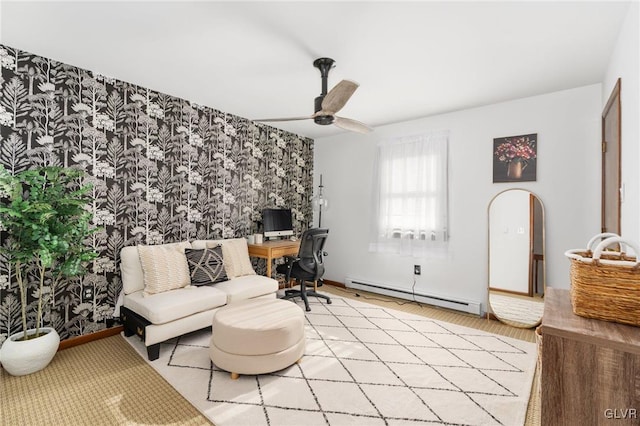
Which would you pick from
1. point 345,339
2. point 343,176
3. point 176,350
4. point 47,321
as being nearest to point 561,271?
point 345,339

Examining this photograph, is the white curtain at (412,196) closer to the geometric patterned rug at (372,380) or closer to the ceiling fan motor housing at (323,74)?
the geometric patterned rug at (372,380)

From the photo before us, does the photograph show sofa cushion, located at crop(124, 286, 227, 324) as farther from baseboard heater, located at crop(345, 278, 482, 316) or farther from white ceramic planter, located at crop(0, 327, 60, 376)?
baseboard heater, located at crop(345, 278, 482, 316)

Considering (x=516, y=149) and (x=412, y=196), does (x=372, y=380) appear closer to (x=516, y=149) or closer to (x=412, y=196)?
(x=412, y=196)

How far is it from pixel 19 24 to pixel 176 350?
2772 millimetres

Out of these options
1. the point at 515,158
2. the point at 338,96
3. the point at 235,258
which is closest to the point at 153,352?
the point at 235,258

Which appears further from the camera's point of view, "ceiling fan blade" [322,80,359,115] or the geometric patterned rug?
"ceiling fan blade" [322,80,359,115]

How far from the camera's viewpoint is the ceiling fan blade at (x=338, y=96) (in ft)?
7.08

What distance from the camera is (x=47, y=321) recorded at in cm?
257

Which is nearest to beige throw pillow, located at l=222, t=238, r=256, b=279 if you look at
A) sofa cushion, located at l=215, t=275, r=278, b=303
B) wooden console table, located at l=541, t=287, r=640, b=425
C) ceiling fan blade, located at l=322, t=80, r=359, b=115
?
sofa cushion, located at l=215, t=275, r=278, b=303

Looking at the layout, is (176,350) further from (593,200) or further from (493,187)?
(593,200)

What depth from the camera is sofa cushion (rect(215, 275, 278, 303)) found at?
307 centimetres

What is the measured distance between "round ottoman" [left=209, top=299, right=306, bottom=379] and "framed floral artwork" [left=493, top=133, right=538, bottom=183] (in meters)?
2.89

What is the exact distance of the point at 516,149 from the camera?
338 cm

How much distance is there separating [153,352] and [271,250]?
5.50ft
